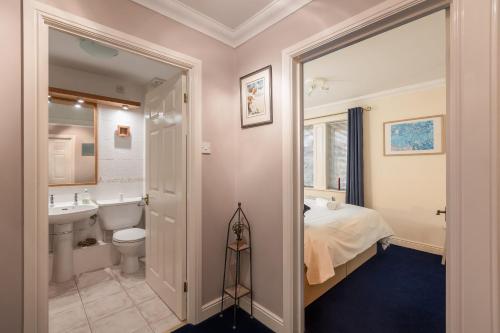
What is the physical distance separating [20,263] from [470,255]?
2.21 metres

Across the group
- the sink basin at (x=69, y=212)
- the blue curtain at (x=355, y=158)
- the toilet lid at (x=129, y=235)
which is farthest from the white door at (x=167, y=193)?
the blue curtain at (x=355, y=158)

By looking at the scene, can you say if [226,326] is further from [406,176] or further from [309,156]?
[309,156]

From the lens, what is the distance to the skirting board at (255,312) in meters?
→ 1.85

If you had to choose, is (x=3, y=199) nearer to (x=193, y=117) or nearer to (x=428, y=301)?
(x=193, y=117)

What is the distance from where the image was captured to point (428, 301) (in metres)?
2.30

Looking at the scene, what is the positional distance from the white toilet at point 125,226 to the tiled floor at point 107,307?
7.9 inches

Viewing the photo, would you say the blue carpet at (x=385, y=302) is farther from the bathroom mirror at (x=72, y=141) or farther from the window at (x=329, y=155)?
the bathroom mirror at (x=72, y=141)

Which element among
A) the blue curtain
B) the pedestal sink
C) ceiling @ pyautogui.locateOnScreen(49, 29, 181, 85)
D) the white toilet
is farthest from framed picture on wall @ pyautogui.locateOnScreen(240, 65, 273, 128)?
the blue curtain

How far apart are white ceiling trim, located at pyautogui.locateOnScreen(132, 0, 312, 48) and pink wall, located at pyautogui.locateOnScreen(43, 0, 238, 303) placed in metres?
0.05

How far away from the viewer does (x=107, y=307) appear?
86.0 inches

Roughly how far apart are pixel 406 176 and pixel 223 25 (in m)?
3.54

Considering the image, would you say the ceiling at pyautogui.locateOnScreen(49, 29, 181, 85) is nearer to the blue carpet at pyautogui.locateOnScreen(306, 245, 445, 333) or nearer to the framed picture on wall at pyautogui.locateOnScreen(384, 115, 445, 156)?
the blue carpet at pyautogui.locateOnScreen(306, 245, 445, 333)

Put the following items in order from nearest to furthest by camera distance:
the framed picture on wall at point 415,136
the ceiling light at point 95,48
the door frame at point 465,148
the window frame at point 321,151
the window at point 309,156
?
the door frame at point 465,148
the ceiling light at point 95,48
the framed picture on wall at point 415,136
the window frame at point 321,151
the window at point 309,156

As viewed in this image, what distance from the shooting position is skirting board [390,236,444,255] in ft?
11.5
